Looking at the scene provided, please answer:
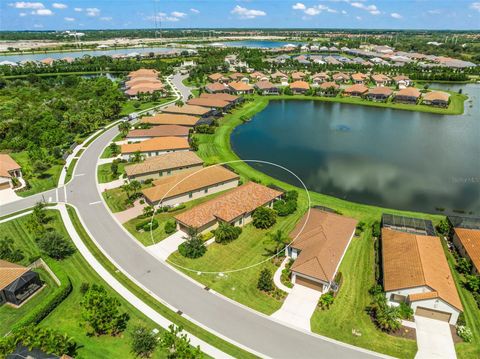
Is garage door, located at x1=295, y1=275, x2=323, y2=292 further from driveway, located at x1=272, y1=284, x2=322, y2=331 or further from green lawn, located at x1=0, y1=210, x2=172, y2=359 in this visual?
green lawn, located at x1=0, y1=210, x2=172, y2=359

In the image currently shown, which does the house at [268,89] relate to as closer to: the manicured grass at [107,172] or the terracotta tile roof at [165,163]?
the terracotta tile roof at [165,163]

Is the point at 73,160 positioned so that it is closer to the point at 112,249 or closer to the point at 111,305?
the point at 112,249

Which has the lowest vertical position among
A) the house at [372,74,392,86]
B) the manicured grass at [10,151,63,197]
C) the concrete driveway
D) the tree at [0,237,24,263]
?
the concrete driveway

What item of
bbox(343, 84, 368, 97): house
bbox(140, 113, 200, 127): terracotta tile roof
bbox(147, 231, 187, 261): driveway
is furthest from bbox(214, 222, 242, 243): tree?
bbox(343, 84, 368, 97): house

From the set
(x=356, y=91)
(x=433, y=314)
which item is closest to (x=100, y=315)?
(x=433, y=314)

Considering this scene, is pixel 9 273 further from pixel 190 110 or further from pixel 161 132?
pixel 190 110
